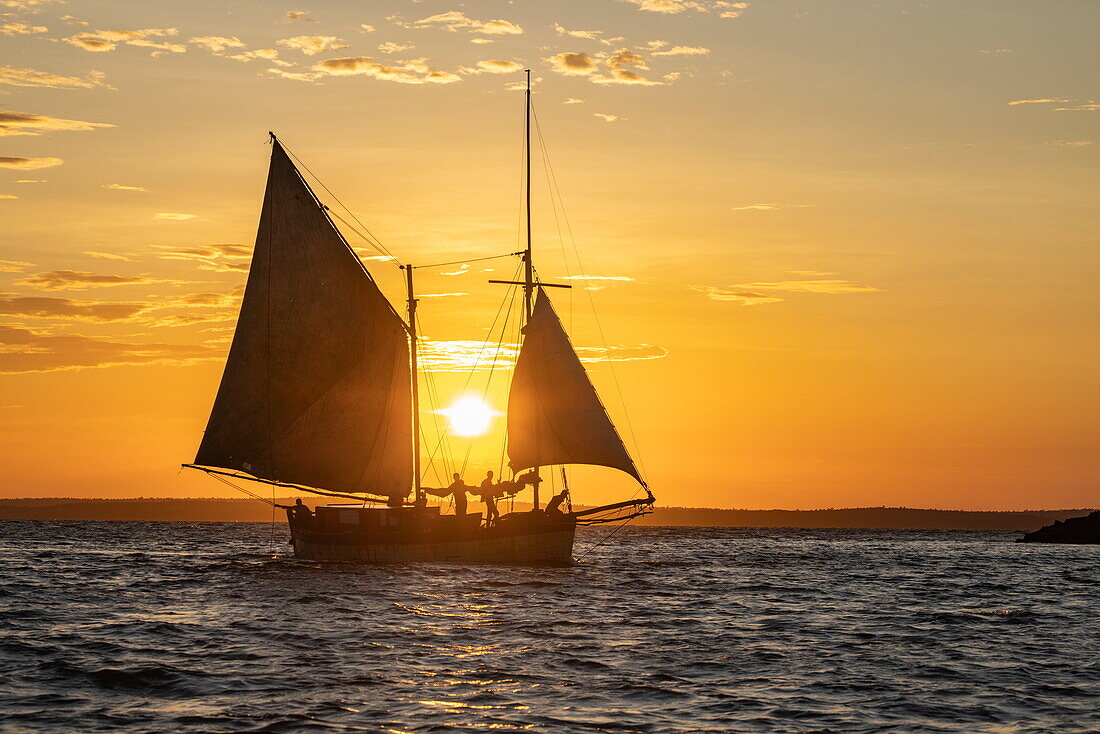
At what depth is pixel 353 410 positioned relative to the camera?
186 ft

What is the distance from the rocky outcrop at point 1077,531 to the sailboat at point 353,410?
115 meters

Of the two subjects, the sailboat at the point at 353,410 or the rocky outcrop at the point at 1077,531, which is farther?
the rocky outcrop at the point at 1077,531

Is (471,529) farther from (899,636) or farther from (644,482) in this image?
(899,636)

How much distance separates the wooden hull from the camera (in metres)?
57.0

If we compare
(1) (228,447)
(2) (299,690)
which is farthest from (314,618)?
(1) (228,447)

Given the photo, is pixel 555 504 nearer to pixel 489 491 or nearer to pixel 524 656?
pixel 489 491

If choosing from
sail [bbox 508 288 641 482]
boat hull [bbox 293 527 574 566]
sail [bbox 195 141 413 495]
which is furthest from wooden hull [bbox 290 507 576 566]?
sail [bbox 508 288 641 482]

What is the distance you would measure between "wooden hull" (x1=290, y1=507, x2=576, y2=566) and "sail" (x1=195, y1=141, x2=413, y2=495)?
2431 millimetres

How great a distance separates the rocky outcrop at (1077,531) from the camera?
6048 inches

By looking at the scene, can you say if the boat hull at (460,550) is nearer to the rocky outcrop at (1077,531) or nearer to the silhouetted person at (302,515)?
the silhouetted person at (302,515)

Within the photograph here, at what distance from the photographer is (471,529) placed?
5753 centimetres

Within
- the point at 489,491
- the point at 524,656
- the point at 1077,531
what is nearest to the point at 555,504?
the point at 489,491

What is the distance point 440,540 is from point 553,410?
8.48 meters

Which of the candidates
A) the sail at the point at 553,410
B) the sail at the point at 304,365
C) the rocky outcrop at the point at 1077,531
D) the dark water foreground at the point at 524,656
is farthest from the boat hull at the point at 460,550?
the rocky outcrop at the point at 1077,531
